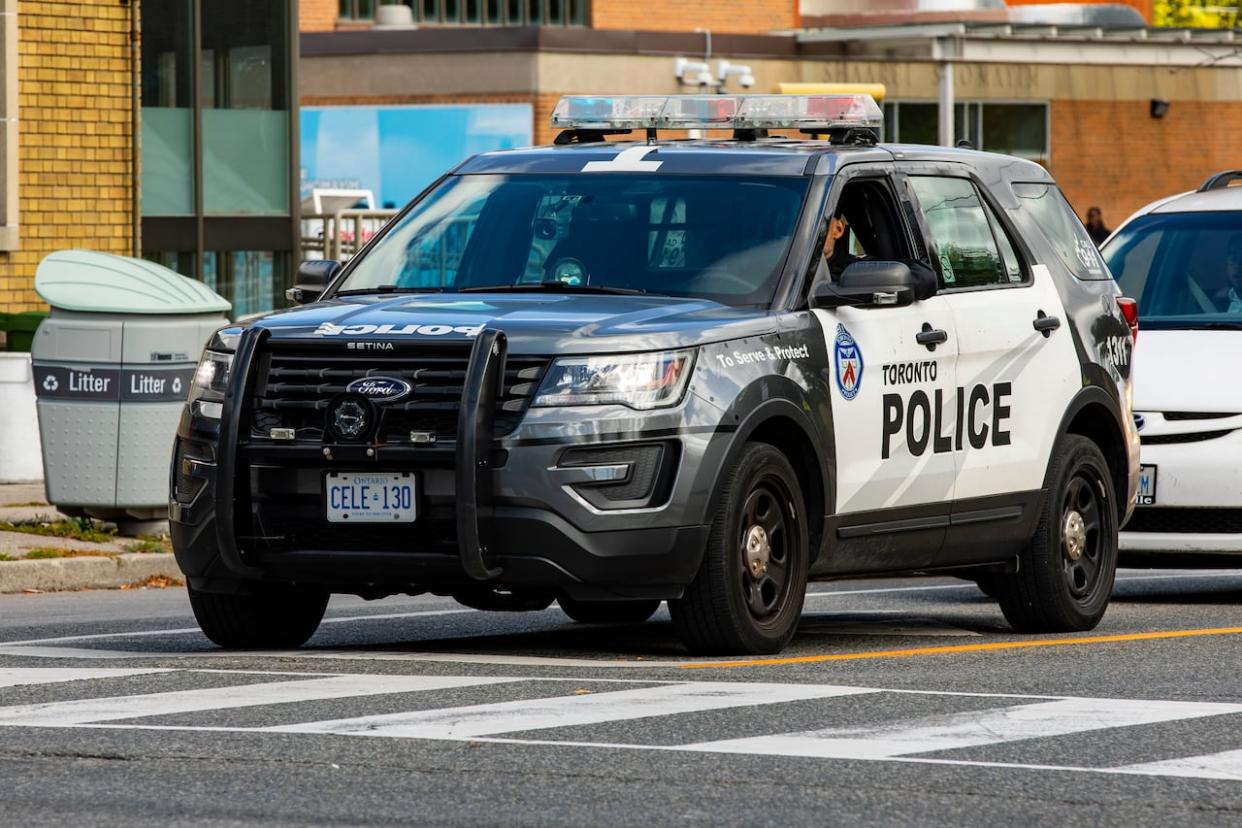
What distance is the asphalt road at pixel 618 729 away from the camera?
19.8 feet

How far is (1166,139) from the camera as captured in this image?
54031mm

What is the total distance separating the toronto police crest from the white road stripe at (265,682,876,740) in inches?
56.9

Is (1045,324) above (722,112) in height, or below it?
below

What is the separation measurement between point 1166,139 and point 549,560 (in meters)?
47.6

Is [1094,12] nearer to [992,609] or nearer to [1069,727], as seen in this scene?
[992,609]

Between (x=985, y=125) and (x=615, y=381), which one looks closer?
(x=615, y=381)

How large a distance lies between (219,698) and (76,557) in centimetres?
582

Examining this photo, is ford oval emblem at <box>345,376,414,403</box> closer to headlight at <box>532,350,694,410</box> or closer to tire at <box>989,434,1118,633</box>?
headlight at <box>532,350,694,410</box>

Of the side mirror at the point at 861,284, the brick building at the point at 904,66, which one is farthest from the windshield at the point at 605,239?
the brick building at the point at 904,66

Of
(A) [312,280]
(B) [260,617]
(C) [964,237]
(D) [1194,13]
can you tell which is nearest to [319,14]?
(D) [1194,13]

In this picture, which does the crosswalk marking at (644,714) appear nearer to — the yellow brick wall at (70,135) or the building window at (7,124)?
the building window at (7,124)

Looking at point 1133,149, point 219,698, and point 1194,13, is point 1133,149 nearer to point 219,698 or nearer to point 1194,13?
point 1194,13

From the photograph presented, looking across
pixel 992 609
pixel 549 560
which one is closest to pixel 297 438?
pixel 549 560

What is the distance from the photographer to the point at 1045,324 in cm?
1023
